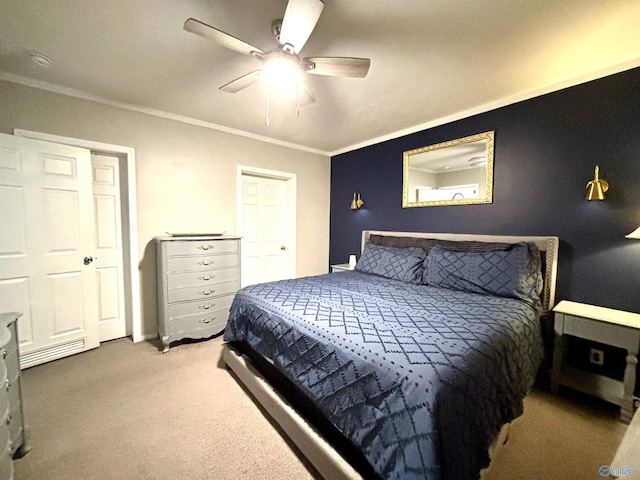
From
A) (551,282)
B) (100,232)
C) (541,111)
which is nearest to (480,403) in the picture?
(551,282)

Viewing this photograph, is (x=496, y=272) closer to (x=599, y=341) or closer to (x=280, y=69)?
(x=599, y=341)

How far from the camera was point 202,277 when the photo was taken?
107 inches

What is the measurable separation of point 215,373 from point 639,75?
12.8 ft

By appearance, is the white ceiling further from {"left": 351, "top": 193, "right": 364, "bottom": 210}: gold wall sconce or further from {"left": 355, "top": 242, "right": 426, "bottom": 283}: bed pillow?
{"left": 355, "top": 242, "right": 426, "bottom": 283}: bed pillow

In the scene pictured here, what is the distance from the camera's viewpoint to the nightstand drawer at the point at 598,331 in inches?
64.9

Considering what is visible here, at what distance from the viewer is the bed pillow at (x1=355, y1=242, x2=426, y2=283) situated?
256 centimetres

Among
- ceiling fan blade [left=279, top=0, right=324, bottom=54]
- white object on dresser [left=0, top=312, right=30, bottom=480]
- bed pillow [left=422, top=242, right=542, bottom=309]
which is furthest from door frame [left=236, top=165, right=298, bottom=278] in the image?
white object on dresser [left=0, top=312, right=30, bottom=480]

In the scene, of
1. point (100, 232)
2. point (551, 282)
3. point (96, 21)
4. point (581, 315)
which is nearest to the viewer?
point (96, 21)

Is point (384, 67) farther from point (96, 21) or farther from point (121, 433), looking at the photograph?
point (121, 433)

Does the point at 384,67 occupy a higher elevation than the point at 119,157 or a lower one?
higher

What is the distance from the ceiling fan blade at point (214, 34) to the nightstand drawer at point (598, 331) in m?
2.72

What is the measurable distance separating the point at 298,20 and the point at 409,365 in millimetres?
1628

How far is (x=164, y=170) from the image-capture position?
2.88 m

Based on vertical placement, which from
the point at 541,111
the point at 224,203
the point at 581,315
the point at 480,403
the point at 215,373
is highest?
the point at 541,111
